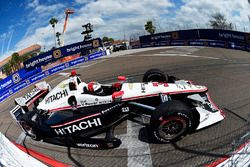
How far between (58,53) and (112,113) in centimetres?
2255

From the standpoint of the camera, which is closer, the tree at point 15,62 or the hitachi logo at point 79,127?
the hitachi logo at point 79,127

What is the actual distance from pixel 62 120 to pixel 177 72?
7.15 meters

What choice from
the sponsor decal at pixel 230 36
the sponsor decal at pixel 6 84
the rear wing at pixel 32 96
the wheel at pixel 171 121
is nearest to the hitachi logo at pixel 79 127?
the wheel at pixel 171 121

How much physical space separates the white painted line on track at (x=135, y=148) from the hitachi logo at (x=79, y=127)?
2.40 feet

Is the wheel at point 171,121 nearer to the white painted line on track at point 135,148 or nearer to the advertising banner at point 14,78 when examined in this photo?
the white painted line on track at point 135,148

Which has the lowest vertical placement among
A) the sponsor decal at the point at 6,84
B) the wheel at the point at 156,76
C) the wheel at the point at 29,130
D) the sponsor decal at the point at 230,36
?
the wheel at the point at 29,130

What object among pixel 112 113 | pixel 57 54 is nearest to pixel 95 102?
pixel 112 113

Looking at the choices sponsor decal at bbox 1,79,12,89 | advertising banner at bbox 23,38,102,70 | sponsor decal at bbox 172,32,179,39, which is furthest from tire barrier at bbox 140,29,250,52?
sponsor decal at bbox 1,79,12,89

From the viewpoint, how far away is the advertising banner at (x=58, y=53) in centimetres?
2352

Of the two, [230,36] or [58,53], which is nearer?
[230,36]

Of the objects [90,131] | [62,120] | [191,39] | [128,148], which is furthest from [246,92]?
[191,39]

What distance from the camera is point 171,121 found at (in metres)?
4.85

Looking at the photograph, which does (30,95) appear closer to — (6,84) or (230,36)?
(6,84)

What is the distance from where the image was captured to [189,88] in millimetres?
5953
